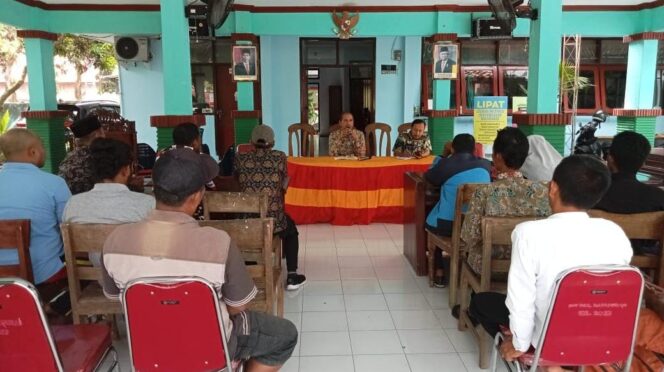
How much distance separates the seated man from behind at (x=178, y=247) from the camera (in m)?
1.65

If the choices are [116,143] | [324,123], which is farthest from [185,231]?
[324,123]

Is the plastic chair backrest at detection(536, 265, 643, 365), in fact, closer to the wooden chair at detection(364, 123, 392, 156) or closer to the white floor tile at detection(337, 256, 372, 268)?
the white floor tile at detection(337, 256, 372, 268)

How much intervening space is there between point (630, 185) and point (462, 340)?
1222 mm

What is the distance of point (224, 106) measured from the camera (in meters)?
10.9

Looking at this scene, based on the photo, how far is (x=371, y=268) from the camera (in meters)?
4.22

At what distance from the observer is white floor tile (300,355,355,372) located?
2.62m

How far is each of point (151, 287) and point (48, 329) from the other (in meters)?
0.37

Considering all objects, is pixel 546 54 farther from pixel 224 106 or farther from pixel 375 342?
pixel 224 106

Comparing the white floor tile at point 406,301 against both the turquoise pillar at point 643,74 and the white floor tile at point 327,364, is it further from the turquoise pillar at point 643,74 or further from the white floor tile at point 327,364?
the turquoise pillar at point 643,74

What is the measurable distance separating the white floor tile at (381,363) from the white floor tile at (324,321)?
1.26 ft

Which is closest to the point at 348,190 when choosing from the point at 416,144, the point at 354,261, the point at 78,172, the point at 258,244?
the point at 416,144

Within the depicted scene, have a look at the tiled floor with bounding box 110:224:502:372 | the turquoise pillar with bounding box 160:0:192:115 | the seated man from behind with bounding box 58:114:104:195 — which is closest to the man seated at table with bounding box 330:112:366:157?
the tiled floor with bounding box 110:224:502:372

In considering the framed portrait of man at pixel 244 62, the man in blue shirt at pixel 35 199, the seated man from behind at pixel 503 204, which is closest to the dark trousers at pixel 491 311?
the seated man from behind at pixel 503 204

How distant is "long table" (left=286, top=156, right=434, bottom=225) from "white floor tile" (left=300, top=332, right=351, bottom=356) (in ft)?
8.67
